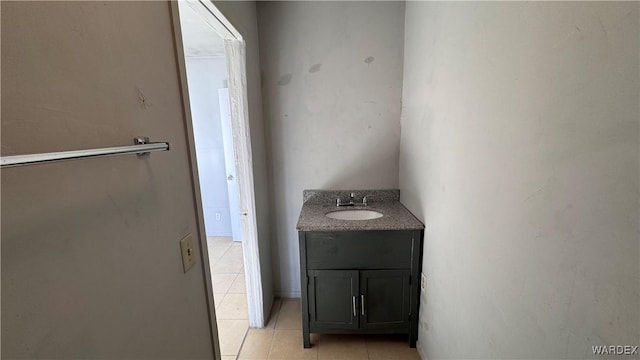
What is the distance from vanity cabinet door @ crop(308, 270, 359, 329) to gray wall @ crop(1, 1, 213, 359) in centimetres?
94

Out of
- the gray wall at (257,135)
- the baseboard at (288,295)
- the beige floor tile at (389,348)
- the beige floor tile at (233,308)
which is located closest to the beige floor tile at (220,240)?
the beige floor tile at (233,308)

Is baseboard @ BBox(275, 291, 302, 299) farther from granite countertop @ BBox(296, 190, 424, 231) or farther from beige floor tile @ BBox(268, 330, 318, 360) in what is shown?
granite countertop @ BBox(296, 190, 424, 231)

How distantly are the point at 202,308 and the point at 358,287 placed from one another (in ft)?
3.27

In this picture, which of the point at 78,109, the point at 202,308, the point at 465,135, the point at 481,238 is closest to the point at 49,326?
the point at 78,109

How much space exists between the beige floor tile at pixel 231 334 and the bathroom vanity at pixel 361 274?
50 cm

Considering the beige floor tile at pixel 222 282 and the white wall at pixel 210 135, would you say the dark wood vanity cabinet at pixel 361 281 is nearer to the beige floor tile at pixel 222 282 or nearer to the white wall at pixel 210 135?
the beige floor tile at pixel 222 282

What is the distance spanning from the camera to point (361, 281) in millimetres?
1624

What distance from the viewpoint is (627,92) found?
49 centimetres

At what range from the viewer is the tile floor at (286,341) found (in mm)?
1694

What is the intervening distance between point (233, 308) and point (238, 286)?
0.32 meters

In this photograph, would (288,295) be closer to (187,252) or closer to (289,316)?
(289,316)

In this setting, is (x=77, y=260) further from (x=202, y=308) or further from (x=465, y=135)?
(x=465, y=135)

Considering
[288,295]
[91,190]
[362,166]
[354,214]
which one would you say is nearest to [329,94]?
[362,166]

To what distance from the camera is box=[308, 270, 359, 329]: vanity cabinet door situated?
1627 mm
